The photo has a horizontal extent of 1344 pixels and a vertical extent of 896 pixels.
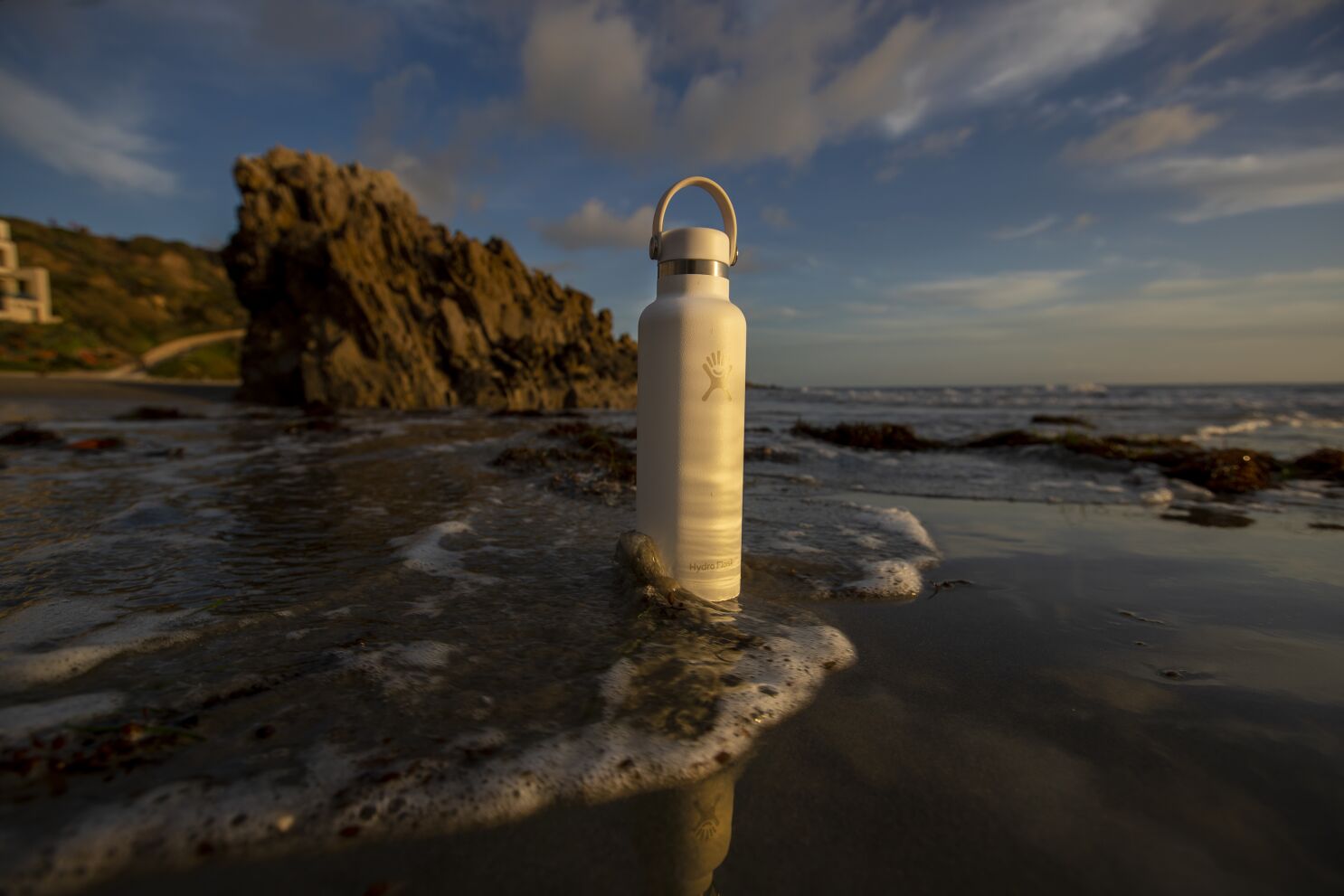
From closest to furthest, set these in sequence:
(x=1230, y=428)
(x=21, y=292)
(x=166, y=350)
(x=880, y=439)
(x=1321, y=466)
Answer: (x=1321, y=466) → (x=880, y=439) → (x=1230, y=428) → (x=21, y=292) → (x=166, y=350)

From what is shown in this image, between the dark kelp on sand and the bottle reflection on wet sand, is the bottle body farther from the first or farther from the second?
the dark kelp on sand

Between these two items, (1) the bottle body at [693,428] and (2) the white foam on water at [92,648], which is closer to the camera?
(2) the white foam on water at [92,648]

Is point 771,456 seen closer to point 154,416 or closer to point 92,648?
point 92,648

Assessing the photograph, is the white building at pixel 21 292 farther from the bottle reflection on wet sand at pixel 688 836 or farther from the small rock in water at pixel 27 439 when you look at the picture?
the bottle reflection on wet sand at pixel 688 836

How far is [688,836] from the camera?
133cm

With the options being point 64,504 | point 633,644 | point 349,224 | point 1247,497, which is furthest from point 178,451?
point 349,224

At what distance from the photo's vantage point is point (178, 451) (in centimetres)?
796

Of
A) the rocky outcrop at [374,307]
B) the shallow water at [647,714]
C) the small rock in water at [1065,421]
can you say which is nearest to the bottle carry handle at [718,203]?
the shallow water at [647,714]

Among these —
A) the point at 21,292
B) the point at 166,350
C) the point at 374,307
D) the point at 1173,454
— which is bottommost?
the point at 1173,454

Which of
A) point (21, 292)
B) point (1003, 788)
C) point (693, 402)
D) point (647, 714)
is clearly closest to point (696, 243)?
point (693, 402)

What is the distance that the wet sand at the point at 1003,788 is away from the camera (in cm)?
118

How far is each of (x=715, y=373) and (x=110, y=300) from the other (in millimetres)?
80277

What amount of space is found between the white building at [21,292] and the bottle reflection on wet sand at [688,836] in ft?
219

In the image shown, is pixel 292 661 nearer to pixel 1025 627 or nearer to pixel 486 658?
pixel 486 658
